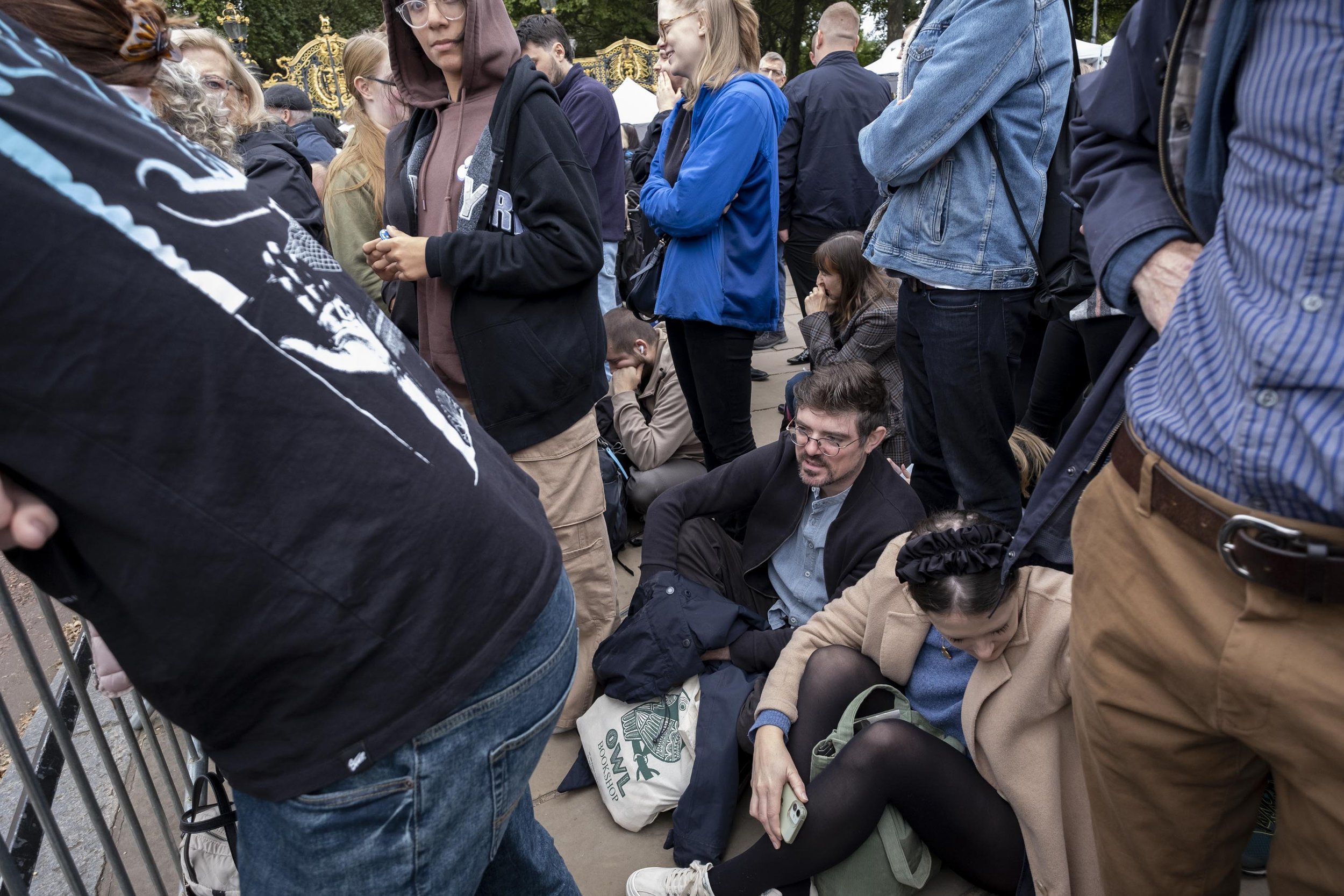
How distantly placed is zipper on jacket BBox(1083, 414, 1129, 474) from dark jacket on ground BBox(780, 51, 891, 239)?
3.46m

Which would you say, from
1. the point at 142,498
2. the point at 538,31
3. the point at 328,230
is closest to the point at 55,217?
the point at 142,498

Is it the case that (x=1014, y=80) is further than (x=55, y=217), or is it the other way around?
(x=1014, y=80)

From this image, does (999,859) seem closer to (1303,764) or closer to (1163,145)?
(1303,764)

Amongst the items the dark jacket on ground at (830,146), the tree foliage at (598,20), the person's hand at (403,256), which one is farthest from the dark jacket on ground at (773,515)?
the tree foliage at (598,20)

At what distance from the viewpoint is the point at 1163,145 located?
1.18 metres

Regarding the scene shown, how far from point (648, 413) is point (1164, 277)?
9.34ft

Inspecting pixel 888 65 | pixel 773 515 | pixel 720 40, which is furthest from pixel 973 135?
pixel 888 65

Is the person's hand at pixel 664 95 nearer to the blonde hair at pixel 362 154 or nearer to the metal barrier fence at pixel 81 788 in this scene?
the blonde hair at pixel 362 154

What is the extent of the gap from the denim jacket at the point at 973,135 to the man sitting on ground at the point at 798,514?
45 cm

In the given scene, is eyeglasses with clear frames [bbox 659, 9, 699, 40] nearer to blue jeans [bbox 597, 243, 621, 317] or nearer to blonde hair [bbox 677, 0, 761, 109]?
blonde hair [bbox 677, 0, 761, 109]

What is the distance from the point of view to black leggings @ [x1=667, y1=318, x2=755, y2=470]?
10.4 ft

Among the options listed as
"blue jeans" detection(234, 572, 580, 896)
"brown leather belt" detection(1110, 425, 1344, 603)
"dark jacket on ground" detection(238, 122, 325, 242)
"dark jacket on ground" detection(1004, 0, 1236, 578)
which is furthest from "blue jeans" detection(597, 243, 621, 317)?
"brown leather belt" detection(1110, 425, 1344, 603)

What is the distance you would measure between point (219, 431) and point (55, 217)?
0.69ft

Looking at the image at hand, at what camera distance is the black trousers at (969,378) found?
2.34m
